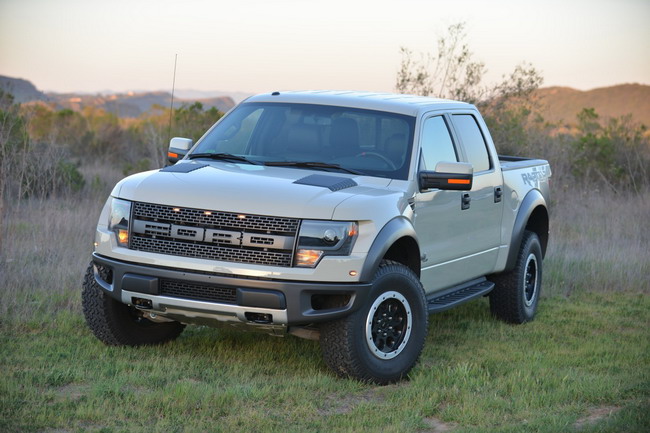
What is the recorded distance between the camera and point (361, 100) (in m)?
7.41

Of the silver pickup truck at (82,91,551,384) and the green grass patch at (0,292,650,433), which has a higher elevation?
the silver pickup truck at (82,91,551,384)

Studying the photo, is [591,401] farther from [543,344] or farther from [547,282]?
[547,282]

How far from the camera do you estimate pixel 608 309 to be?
9562 millimetres

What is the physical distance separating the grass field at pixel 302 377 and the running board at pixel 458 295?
1.30ft

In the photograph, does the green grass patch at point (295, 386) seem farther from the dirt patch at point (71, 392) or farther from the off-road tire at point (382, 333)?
the off-road tire at point (382, 333)

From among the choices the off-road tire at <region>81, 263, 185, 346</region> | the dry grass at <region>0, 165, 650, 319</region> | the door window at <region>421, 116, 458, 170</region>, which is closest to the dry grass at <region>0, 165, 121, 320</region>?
the dry grass at <region>0, 165, 650, 319</region>

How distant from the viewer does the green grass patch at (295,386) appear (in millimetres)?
5539

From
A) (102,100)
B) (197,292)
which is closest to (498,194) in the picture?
(197,292)

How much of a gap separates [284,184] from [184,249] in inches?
30.1

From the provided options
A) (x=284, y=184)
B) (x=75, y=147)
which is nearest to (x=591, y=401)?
(x=284, y=184)

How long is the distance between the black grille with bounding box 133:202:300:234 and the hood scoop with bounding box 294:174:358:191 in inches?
16.4

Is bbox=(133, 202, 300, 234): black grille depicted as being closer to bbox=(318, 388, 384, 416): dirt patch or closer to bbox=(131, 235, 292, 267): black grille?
bbox=(131, 235, 292, 267): black grille

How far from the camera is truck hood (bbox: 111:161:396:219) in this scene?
19.7ft

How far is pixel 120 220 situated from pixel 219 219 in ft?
2.61
